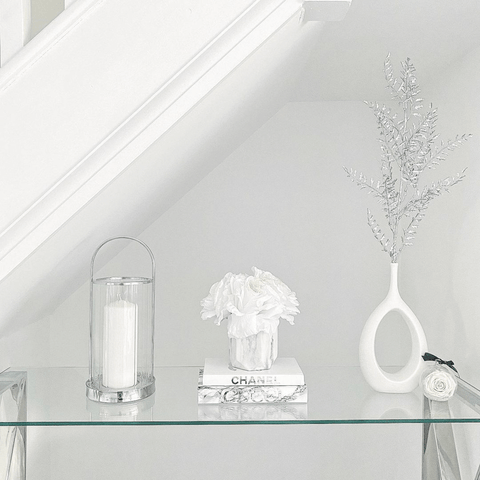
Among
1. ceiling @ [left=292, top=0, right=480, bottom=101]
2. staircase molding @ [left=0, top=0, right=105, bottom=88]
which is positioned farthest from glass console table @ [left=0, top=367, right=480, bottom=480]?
ceiling @ [left=292, top=0, right=480, bottom=101]

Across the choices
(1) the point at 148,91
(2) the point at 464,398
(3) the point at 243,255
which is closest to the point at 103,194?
(1) the point at 148,91

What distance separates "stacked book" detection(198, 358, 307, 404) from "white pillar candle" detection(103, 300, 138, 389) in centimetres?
16

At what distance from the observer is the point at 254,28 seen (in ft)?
2.82

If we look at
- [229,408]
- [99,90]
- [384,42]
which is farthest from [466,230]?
[99,90]

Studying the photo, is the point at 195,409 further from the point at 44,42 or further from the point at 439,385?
the point at 44,42

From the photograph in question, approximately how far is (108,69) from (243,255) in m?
1.07

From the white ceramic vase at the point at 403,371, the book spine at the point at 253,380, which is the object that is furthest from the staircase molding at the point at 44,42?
the white ceramic vase at the point at 403,371

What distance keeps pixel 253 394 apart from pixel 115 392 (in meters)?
0.27

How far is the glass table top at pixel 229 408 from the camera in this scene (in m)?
1.11

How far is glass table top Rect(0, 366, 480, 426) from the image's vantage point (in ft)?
3.63

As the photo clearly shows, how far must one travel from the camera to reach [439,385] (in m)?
1.19

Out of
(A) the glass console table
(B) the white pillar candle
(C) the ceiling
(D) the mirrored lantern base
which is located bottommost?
(A) the glass console table

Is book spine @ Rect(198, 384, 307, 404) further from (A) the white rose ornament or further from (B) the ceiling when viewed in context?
(B) the ceiling

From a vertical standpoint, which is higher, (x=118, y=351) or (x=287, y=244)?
(x=287, y=244)
